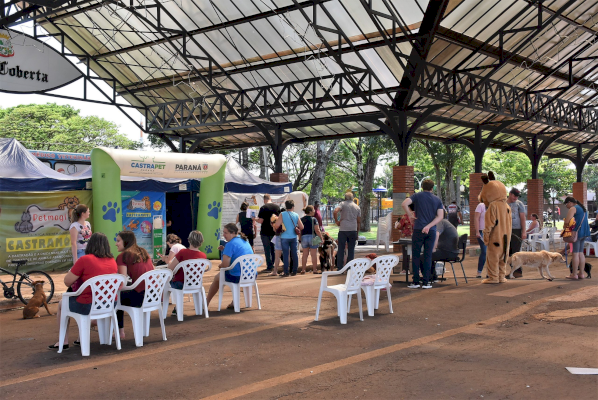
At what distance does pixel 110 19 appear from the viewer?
16953 millimetres

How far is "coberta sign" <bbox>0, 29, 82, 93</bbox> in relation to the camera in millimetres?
16438

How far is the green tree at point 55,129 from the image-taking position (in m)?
33.8

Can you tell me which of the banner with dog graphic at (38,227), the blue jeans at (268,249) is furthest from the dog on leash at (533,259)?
the banner with dog graphic at (38,227)

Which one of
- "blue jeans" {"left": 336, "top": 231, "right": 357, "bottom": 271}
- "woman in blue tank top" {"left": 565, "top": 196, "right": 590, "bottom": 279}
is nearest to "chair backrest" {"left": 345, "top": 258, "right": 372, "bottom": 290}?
"blue jeans" {"left": 336, "top": 231, "right": 357, "bottom": 271}

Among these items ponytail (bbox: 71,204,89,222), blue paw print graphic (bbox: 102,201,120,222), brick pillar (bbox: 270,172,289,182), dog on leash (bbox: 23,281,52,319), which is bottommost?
dog on leash (bbox: 23,281,52,319)

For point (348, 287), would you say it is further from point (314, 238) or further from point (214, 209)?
point (214, 209)

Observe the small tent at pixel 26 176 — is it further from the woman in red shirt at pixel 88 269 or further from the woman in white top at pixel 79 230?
the woman in red shirt at pixel 88 269

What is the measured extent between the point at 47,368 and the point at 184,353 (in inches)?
45.8

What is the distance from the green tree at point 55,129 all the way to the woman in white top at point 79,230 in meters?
27.5

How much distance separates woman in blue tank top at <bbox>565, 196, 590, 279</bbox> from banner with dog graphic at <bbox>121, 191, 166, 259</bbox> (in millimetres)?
9233

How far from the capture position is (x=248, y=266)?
23.9ft

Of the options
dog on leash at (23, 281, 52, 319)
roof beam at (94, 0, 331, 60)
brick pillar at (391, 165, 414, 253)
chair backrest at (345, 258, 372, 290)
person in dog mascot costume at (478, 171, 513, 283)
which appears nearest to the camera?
chair backrest at (345, 258, 372, 290)

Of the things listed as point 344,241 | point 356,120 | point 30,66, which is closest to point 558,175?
point 356,120

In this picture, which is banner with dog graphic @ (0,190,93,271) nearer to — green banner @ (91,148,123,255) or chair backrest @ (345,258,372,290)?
green banner @ (91,148,123,255)
